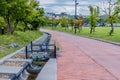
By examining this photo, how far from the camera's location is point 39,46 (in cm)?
1912

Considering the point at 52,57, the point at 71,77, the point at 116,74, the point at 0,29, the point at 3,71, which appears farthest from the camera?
the point at 0,29

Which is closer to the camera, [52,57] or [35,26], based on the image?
[52,57]

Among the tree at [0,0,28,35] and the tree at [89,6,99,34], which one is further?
the tree at [89,6,99,34]

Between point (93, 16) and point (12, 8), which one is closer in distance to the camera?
point (12, 8)

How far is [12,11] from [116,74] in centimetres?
1765

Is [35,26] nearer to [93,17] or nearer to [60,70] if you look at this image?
[93,17]

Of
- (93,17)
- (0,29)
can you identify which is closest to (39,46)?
(0,29)

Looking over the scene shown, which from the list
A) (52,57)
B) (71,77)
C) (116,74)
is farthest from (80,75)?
(52,57)

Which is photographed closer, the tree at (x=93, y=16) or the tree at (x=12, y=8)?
the tree at (x=12, y=8)

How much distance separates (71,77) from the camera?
12.9 meters

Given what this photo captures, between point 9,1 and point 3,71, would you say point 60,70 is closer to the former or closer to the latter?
point 3,71

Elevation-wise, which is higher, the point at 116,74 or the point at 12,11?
the point at 12,11

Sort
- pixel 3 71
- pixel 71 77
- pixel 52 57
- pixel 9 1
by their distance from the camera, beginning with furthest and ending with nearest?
pixel 9 1
pixel 52 57
pixel 71 77
pixel 3 71

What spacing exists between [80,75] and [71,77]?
0.65 m
